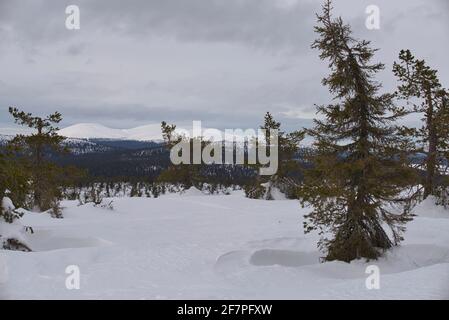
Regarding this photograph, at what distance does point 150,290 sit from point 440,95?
705 inches

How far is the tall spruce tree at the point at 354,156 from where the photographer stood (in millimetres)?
11758

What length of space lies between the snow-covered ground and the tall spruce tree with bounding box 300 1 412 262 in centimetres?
97

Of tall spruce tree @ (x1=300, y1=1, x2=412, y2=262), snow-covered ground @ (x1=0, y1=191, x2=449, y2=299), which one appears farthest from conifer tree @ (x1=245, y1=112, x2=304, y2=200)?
tall spruce tree @ (x1=300, y1=1, x2=412, y2=262)

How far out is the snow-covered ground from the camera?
28.2ft

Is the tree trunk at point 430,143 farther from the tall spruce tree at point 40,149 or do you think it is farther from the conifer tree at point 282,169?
the tall spruce tree at point 40,149

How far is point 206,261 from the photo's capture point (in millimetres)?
12648

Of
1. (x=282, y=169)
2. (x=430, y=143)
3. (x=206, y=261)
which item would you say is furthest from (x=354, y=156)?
(x=282, y=169)

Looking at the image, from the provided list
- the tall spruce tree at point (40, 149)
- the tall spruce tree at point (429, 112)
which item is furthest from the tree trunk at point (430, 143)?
the tall spruce tree at point (40, 149)

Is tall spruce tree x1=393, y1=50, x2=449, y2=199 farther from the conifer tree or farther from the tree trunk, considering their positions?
the conifer tree

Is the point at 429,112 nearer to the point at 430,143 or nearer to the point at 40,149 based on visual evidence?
the point at 430,143

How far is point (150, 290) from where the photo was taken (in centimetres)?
900

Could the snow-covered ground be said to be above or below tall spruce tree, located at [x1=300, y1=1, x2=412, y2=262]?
below
